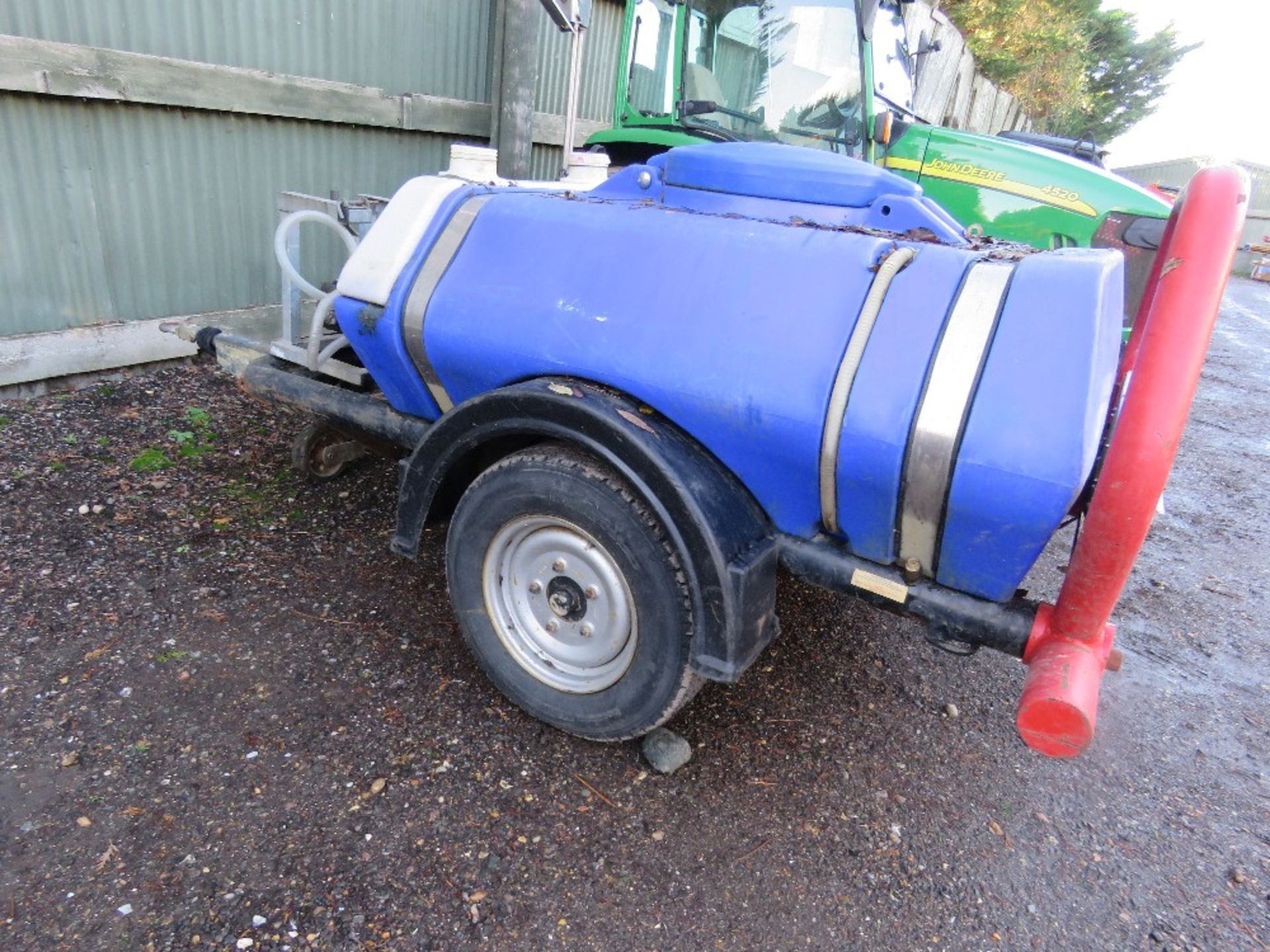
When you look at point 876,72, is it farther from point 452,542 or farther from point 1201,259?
point 452,542

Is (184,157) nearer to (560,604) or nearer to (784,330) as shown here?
(560,604)

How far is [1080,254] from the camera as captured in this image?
1.86m

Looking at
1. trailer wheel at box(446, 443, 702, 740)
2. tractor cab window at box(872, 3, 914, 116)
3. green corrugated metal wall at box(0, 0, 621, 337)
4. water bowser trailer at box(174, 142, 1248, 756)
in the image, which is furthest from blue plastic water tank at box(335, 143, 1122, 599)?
green corrugated metal wall at box(0, 0, 621, 337)

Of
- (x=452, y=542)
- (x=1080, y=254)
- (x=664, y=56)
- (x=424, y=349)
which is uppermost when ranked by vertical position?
(x=664, y=56)

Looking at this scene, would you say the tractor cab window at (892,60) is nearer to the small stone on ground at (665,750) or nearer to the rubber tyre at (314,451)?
the rubber tyre at (314,451)

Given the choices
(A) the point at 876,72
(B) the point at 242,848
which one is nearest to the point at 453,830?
(B) the point at 242,848

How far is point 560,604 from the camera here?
2307 millimetres

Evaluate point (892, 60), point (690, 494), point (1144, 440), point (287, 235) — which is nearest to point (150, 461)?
point (287, 235)

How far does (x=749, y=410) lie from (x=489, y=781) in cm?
127

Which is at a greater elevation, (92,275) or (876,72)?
(876,72)

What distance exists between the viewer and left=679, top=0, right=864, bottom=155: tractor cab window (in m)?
4.12

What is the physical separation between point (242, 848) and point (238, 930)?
226mm

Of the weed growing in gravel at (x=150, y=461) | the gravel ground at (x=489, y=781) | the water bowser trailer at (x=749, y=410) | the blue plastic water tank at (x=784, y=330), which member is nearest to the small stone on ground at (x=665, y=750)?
the gravel ground at (x=489, y=781)

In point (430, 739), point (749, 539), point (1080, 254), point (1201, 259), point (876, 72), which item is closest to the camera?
point (1201, 259)
